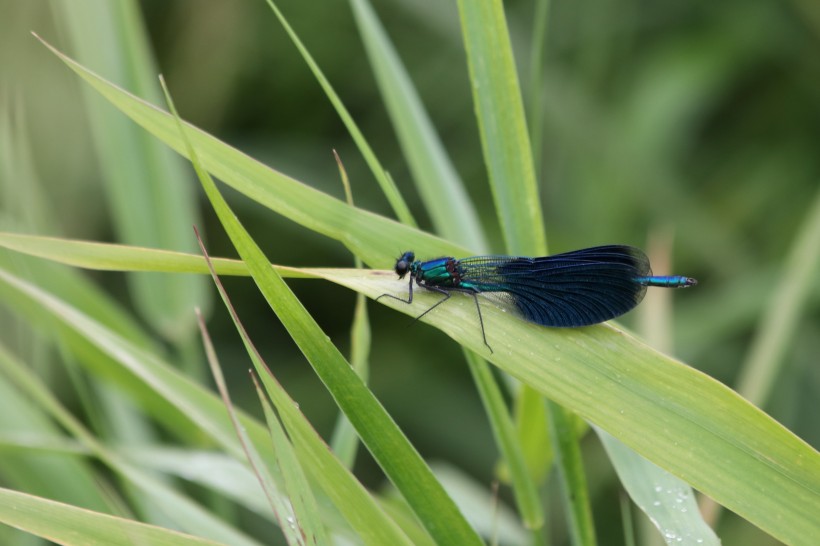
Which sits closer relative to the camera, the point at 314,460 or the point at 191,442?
the point at 314,460

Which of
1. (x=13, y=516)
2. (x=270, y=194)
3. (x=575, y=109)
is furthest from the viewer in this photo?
(x=575, y=109)

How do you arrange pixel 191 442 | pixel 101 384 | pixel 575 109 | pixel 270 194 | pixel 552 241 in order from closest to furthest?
pixel 270 194, pixel 191 442, pixel 101 384, pixel 552 241, pixel 575 109

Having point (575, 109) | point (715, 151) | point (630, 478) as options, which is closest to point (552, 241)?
point (575, 109)

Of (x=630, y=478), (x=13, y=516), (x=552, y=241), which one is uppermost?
(x=552, y=241)

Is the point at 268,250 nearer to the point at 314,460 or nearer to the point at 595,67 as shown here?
the point at 595,67

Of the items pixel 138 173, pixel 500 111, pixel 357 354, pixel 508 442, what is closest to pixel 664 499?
pixel 508 442

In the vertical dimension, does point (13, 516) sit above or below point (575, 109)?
below

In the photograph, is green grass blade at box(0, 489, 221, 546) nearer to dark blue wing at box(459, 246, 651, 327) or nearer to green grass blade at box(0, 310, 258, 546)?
green grass blade at box(0, 310, 258, 546)
